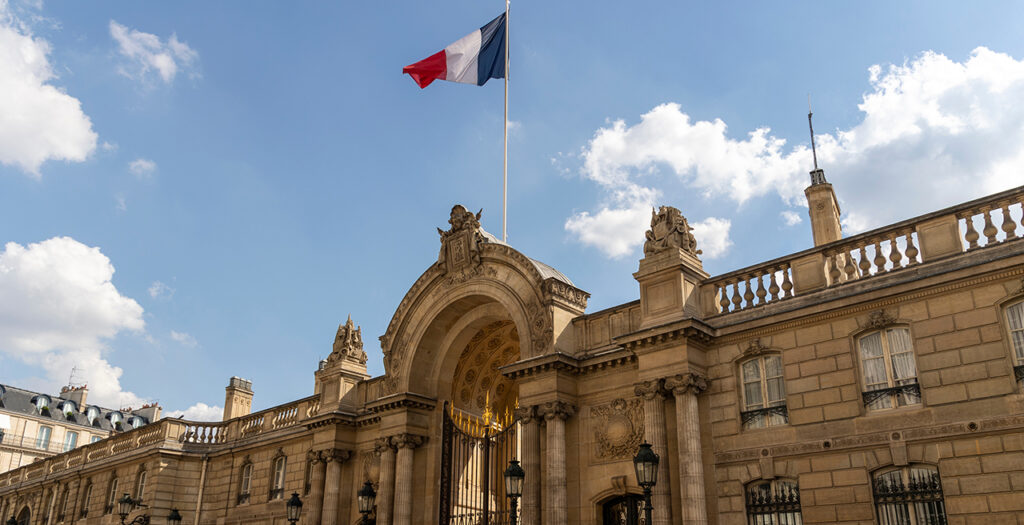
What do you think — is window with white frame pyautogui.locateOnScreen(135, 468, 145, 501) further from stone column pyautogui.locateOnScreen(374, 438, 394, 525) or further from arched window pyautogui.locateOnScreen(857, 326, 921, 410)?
arched window pyautogui.locateOnScreen(857, 326, 921, 410)

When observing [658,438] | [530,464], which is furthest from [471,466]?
[658,438]

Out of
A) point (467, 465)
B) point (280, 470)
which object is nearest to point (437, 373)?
point (467, 465)

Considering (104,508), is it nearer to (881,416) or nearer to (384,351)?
(384,351)

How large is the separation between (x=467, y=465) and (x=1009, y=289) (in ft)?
51.4

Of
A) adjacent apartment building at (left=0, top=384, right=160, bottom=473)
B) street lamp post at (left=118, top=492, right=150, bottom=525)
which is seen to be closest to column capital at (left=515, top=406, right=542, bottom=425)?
street lamp post at (left=118, top=492, right=150, bottom=525)

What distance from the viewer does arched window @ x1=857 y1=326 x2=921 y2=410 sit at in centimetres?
1566

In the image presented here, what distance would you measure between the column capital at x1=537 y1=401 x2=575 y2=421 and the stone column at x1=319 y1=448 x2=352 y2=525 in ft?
31.9

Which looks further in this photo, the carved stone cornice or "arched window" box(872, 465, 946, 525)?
the carved stone cornice

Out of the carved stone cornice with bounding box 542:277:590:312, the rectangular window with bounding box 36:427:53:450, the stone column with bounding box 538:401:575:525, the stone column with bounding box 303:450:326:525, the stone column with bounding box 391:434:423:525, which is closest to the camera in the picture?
the stone column with bounding box 538:401:575:525

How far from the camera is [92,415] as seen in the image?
71125mm

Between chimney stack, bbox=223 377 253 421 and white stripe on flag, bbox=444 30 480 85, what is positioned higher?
white stripe on flag, bbox=444 30 480 85

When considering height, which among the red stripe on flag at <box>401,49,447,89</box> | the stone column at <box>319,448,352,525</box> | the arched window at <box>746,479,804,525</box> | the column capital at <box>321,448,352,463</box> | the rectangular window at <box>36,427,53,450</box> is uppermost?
the red stripe on flag at <box>401,49,447,89</box>

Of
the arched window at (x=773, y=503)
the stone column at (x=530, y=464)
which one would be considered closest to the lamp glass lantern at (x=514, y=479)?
the stone column at (x=530, y=464)

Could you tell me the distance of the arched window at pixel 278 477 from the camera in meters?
30.5
